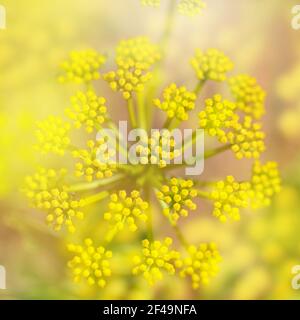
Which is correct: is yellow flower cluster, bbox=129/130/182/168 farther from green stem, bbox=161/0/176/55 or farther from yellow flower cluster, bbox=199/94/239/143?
green stem, bbox=161/0/176/55

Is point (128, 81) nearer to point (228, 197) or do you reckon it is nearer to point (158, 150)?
point (158, 150)

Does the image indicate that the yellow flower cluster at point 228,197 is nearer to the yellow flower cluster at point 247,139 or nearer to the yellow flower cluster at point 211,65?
the yellow flower cluster at point 247,139

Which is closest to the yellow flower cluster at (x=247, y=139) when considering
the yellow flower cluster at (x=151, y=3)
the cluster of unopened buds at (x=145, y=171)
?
the cluster of unopened buds at (x=145, y=171)

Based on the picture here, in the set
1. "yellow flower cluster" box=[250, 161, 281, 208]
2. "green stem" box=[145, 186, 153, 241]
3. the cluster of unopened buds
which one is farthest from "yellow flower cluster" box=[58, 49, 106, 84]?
"yellow flower cluster" box=[250, 161, 281, 208]

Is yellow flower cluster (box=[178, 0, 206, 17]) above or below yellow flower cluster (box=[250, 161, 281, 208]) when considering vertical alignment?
above

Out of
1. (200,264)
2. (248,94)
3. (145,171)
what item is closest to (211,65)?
(248,94)
